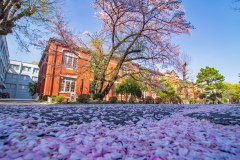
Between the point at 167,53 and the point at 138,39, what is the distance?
8.66 feet

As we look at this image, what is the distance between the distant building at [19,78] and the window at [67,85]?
2673cm

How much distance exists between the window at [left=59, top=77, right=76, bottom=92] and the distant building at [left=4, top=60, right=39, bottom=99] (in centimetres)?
2673

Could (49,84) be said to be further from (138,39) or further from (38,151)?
(38,151)

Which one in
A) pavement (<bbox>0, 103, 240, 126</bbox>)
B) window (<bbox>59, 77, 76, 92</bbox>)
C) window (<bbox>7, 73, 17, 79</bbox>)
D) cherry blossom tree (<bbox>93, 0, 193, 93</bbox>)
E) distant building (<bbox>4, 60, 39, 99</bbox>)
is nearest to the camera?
pavement (<bbox>0, 103, 240, 126</bbox>)

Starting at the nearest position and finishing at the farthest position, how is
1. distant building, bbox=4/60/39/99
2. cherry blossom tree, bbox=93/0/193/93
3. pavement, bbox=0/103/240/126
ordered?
pavement, bbox=0/103/240/126
cherry blossom tree, bbox=93/0/193/93
distant building, bbox=4/60/39/99

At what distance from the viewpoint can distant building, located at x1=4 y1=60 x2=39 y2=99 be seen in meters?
34.2

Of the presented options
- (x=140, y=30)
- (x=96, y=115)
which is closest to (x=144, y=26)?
(x=140, y=30)

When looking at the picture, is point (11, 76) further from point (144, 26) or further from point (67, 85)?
point (144, 26)

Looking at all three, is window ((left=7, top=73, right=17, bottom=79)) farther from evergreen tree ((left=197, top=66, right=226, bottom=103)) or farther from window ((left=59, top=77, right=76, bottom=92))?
evergreen tree ((left=197, top=66, right=226, bottom=103))

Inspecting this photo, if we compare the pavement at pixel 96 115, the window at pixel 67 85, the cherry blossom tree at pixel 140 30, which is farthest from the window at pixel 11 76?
the pavement at pixel 96 115

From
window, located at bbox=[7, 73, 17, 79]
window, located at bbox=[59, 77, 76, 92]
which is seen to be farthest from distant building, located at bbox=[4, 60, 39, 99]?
window, located at bbox=[59, 77, 76, 92]

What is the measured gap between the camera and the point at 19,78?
35531 millimetres

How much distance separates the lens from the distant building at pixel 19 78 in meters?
34.2

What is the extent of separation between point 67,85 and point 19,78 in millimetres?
30656
